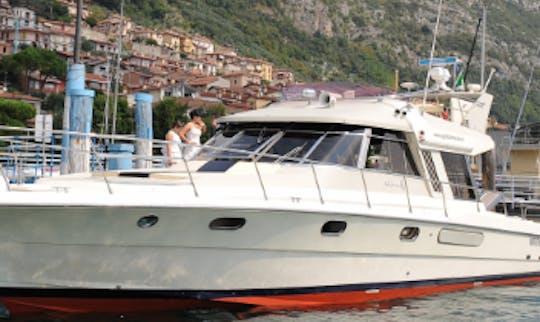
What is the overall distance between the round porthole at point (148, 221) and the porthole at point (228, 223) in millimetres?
554

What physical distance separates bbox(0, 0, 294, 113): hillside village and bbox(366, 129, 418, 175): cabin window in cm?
5918

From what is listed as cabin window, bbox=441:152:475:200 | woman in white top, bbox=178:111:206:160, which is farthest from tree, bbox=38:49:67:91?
cabin window, bbox=441:152:475:200

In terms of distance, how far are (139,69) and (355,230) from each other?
280 feet

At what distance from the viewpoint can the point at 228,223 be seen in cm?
668

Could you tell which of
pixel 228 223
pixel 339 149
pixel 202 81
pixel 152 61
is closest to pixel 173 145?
pixel 339 149

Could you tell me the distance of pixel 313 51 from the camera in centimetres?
13975

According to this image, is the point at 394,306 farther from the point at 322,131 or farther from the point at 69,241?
the point at 69,241

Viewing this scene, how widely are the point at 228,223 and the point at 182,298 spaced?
0.86m

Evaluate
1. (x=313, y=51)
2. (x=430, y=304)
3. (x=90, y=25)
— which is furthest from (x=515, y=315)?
(x=313, y=51)

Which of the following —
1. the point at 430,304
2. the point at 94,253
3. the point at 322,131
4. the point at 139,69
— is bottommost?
the point at 139,69

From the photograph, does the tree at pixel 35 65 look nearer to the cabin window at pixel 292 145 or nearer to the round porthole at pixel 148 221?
the cabin window at pixel 292 145

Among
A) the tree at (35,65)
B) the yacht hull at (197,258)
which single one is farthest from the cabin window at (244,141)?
the tree at (35,65)

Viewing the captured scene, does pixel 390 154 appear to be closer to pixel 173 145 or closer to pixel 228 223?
pixel 228 223

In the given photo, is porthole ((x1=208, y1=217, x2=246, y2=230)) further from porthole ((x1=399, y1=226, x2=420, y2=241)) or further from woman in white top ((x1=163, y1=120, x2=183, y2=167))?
woman in white top ((x1=163, y1=120, x2=183, y2=167))
